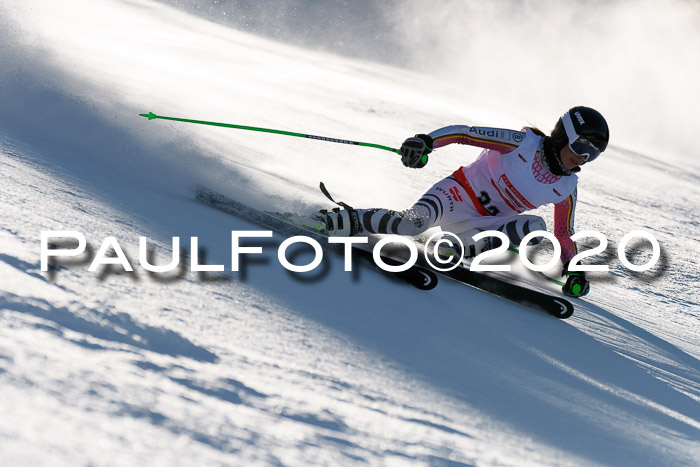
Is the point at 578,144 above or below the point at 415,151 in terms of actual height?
above

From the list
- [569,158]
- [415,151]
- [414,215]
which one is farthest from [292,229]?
[569,158]

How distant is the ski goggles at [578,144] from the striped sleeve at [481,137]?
31 cm

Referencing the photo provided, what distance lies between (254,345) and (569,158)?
250 cm

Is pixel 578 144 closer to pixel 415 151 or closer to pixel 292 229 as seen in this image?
pixel 415 151

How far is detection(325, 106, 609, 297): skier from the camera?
3.89 meters

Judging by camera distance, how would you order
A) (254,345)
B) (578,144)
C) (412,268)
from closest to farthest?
(254,345) → (412,268) → (578,144)

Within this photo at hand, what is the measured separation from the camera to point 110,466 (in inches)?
50.8

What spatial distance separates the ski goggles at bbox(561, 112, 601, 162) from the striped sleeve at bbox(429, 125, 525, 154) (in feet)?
1.01

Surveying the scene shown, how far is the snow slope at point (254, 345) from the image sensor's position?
4.96 ft

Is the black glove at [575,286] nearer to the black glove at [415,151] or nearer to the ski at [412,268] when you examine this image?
the ski at [412,268]

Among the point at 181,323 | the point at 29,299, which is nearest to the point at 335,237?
the point at 181,323

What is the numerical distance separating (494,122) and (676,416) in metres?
16.3

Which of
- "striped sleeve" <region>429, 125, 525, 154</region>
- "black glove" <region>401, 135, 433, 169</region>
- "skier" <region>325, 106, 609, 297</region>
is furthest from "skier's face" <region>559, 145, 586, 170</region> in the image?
"black glove" <region>401, 135, 433, 169</region>

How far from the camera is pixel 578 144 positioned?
3.82m
